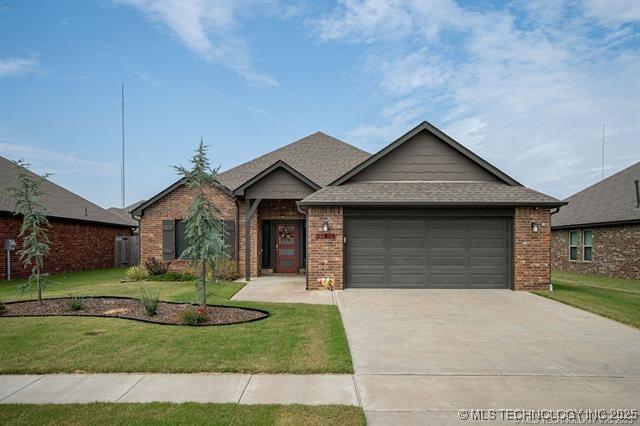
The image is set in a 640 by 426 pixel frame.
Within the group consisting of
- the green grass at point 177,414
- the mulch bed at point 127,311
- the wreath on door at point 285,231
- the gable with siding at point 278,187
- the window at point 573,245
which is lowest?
the mulch bed at point 127,311

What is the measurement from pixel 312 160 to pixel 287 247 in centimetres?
513

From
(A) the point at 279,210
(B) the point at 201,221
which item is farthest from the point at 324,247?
(B) the point at 201,221

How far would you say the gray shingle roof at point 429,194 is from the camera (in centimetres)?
1121

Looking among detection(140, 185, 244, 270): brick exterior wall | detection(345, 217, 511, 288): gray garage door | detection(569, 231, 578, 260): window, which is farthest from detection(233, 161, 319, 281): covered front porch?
detection(569, 231, 578, 260): window

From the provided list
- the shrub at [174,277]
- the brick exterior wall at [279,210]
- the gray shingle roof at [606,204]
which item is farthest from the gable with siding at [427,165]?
the gray shingle roof at [606,204]

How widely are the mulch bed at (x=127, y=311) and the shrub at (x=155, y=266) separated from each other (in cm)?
520

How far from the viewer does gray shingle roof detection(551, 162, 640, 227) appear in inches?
655

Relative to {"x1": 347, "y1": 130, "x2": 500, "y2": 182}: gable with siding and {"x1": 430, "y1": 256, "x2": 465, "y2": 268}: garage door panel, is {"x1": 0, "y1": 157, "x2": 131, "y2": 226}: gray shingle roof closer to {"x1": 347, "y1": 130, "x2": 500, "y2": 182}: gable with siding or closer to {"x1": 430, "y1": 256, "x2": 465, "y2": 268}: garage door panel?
{"x1": 347, "y1": 130, "x2": 500, "y2": 182}: gable with siding

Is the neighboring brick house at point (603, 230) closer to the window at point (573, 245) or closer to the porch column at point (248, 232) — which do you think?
the window at point (573, 245)

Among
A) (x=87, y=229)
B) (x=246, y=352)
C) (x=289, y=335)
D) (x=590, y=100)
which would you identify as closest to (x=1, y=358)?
(x=246, y=352)

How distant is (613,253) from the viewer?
16672 millimetres

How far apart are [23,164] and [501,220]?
13.7 meters

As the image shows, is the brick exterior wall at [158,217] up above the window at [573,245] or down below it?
above

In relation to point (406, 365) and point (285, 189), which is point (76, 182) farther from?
point (406, 365)
